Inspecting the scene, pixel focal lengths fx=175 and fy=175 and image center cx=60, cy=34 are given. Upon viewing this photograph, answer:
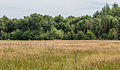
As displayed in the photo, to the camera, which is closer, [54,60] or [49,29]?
[54,60]

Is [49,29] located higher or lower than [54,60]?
higher

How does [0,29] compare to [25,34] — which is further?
[0,29]

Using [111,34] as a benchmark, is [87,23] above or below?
above

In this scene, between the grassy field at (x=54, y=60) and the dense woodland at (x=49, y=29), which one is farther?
the dense woodland at (x=49, y=29)

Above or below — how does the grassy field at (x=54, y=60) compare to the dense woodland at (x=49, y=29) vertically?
below

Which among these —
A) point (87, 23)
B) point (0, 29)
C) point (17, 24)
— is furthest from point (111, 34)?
point (0, 29)

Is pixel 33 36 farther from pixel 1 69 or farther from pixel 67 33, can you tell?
pixel 1 69

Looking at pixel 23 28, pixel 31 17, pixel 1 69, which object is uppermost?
pixel 31 17

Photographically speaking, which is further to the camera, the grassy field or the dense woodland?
the dense woodland

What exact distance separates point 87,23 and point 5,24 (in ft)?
115

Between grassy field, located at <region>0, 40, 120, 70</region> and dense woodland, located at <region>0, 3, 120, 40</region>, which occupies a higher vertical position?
dense woodland, located at <region>0, 3, 120, 40</region>

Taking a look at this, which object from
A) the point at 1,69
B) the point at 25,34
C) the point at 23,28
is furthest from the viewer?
the point at 23,28

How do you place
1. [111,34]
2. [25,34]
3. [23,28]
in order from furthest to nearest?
1. [23,28]
2. [25,34]
3. [111,34]

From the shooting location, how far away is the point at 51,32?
6625 centimetres
